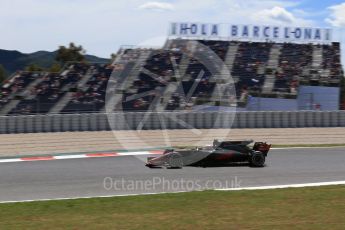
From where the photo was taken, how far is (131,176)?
11.3 metres

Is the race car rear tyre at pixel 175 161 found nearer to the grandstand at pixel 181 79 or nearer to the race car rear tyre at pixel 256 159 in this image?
the race car rear tyre at pixel 256 159

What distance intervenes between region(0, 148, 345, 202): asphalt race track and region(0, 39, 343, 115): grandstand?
10.5 meters

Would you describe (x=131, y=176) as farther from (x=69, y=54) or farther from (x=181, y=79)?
(x=69, y=54)

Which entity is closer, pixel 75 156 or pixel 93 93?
pixel 75 156

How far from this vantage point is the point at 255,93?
102 feet

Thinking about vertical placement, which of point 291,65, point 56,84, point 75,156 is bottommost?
point 75,156

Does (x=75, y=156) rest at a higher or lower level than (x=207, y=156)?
lower

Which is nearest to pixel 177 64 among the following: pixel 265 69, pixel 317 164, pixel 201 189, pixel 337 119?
pixel 265 69

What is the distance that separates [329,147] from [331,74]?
2264 centimetres

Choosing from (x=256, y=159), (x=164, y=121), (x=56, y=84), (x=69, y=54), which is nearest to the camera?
(x=256, y=159)

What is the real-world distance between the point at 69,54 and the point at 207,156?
217 ft

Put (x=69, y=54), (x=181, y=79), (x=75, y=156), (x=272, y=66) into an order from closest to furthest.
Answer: (x=75, y=156), (x=181, y=79), (x=272, y=66), (x=69, y=54)

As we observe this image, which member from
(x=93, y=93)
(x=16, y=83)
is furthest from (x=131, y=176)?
(x=16, y=83)

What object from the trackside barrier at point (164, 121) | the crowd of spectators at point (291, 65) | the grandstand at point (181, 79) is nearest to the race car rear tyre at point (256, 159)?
the trackside barrier at point (164, 121)
